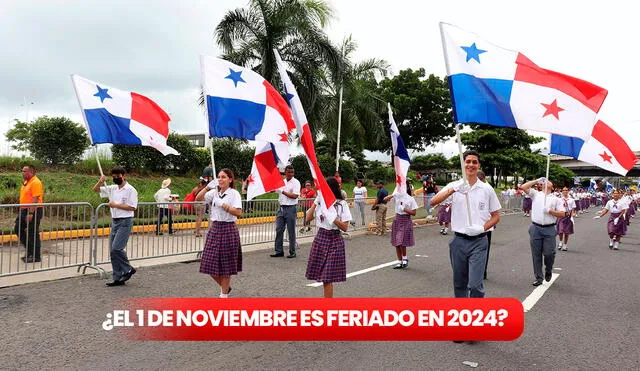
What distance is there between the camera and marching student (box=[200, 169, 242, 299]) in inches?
228

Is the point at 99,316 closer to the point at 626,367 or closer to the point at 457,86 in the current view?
the point at 457,86

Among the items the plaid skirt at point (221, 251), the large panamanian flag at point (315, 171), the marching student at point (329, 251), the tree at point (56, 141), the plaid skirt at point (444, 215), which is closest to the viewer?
the large panamanian flag at point (315, 171)

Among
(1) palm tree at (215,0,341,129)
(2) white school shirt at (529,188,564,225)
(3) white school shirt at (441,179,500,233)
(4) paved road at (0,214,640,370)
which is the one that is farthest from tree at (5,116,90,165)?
(3) white school shirt at (441,179,500,233)

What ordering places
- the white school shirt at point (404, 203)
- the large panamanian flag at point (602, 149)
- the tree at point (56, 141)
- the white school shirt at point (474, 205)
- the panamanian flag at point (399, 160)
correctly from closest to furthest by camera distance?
the white school shirt at point (474, 205) < the large panamanian flag at point (602, 149) < the white school shirt at point (404, 203) < the panamanian flag at point (399, 160) < the tree at point (56, 141)

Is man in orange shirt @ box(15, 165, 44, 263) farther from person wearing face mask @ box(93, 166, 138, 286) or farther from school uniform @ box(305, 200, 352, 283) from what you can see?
school uniform @ box(305, 200, 352, 283)

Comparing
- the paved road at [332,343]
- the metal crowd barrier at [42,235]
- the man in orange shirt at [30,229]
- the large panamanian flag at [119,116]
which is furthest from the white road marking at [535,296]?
the man in orange shirt at [30,229]

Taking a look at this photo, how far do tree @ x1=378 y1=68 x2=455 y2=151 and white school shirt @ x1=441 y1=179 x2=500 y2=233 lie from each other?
4027 centimetres

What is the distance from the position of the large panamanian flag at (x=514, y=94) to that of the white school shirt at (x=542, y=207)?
8.32 feet

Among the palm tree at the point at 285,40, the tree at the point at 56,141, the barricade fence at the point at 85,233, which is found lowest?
the barricade fence at the point at 85,233

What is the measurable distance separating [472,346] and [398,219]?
175 inches

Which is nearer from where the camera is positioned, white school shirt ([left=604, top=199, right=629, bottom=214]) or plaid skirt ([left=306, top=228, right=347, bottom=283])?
plaid skirt ([left=306, top=228, right=347, bottom=283])

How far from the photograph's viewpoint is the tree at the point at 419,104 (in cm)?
4569

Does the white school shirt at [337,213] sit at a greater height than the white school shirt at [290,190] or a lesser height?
lesser

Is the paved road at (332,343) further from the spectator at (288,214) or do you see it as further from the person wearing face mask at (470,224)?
the person wearing face mask at (470,224)
